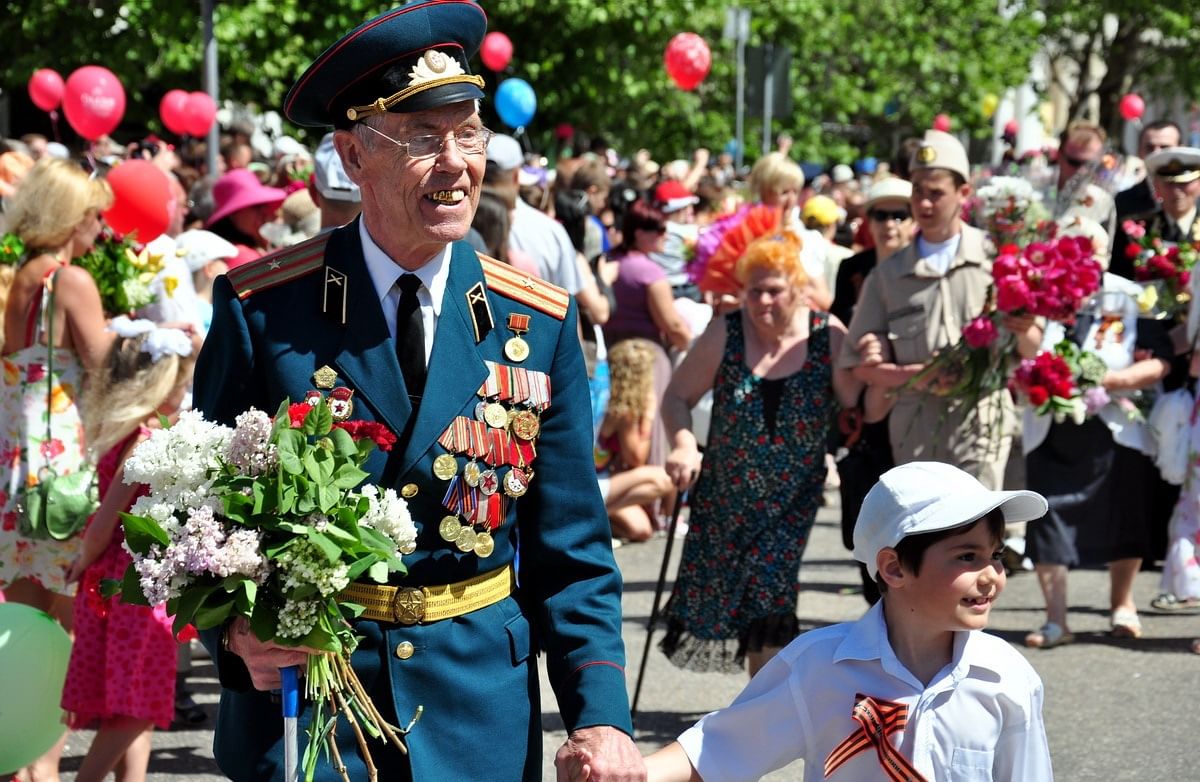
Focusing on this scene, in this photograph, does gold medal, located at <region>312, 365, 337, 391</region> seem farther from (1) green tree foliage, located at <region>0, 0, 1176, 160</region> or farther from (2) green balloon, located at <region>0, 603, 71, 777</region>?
(1) green tree foliage, located at <region>0, 0, 1176, 160</region>

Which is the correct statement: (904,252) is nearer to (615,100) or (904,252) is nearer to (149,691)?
(149,691)

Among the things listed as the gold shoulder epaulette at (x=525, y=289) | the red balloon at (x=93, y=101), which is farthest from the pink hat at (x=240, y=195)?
the gold shoulder epaulette at (x=525, y=289)

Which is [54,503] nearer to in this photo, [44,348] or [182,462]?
[44,348]

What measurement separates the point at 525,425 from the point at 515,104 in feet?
47.3

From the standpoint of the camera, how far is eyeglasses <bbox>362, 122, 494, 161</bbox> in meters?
3.09

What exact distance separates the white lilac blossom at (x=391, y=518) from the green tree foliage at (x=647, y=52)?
17814 mm

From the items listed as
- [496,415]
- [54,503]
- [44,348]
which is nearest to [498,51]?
[44,348]

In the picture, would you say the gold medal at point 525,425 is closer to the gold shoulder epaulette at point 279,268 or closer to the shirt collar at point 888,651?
the gold shoulder epaulette at point 279,268

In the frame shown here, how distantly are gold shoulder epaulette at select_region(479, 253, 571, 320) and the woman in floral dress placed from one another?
2.96 meters

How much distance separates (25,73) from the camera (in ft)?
69.7

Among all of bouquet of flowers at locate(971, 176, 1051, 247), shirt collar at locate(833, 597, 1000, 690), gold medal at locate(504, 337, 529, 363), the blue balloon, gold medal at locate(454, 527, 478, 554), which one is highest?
the blue balloon

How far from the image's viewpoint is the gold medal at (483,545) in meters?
3.06

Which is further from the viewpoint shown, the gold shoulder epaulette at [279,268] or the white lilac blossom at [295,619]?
the gold shoulder epaulette at [279,268]

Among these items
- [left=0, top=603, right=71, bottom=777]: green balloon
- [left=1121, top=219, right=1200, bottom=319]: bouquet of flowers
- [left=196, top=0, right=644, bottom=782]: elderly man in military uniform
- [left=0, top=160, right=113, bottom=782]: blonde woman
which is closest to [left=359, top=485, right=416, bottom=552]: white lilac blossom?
[left=196, top=0, right=644, bottom=782]: elderly man in military uniform
